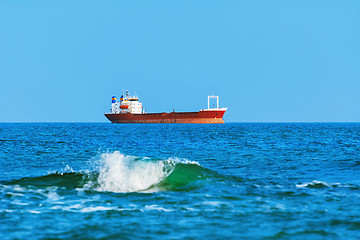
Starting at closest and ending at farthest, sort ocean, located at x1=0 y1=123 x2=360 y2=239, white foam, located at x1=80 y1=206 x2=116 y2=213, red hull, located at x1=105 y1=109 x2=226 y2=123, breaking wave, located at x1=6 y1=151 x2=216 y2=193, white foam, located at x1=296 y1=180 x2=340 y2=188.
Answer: ocean, located at x1=0 y1=123 x2=360 y2=239 < white foam, located at x1=80 y1=206 x2=116 y2=213 < breaking wave, located at x1=6 y1=151 x2=216 y2=193 < white foam, located at x1=296 y1=180 x2=340 y2=188 < red hull, located at x1=105 y1=109 x2=226 y2=123

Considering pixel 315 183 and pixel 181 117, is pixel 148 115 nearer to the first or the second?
pixel 181 117

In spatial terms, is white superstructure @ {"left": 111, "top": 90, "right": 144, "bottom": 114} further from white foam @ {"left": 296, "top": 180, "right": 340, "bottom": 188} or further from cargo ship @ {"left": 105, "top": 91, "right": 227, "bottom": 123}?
white foam @ {"left": 296, "top": 180, "right": 340, "bottom": 188}

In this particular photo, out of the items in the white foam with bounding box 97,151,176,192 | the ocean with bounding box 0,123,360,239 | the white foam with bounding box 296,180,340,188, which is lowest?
the white foam with bounding box 296,180,340,188

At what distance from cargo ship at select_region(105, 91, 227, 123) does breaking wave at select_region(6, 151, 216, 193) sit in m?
105

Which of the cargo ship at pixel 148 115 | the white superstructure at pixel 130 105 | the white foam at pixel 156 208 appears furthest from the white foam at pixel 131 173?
the white superstructure at pixel 130 105

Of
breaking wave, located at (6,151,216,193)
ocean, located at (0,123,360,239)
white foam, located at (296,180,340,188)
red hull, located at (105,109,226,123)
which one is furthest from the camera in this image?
red hull, located at (105,109,226,123)

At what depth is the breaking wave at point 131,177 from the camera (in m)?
13.0

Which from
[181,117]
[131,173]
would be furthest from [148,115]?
[131,173]

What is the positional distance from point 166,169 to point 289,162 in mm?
9378

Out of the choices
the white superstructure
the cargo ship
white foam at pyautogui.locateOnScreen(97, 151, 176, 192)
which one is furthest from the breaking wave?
the white superstructure

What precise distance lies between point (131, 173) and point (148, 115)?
4661 inches

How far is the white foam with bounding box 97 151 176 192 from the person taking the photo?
12969 millimetres

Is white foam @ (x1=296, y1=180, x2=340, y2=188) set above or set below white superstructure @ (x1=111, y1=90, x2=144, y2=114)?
below

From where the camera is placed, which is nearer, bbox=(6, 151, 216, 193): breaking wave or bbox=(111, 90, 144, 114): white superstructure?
bbox=(6, 151, 216, 193): breaking wave
